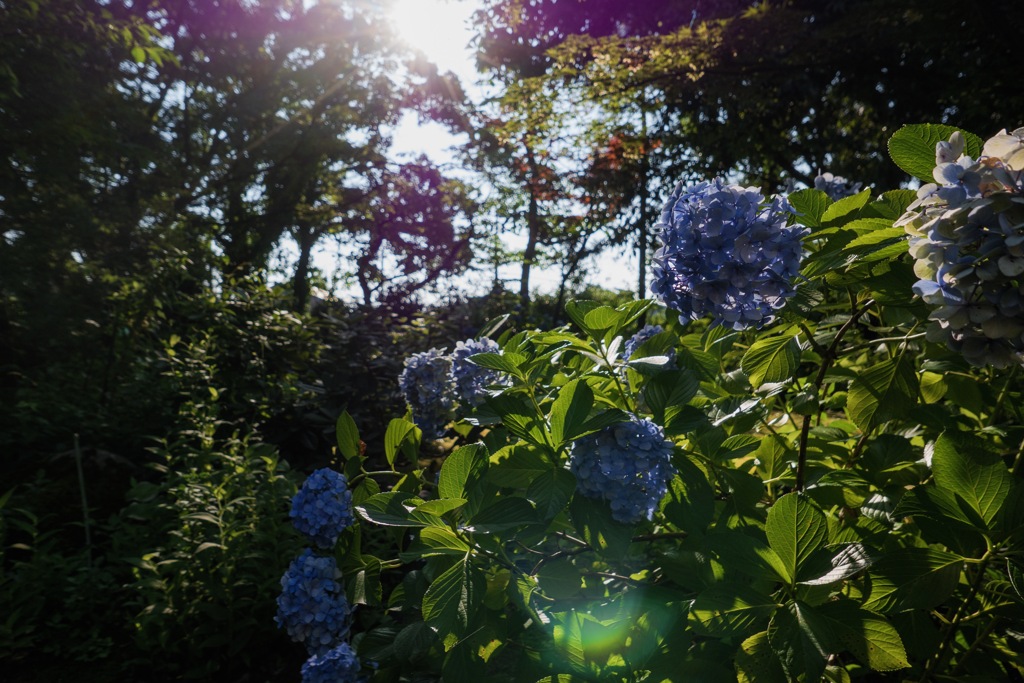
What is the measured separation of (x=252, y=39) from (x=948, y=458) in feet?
40.5

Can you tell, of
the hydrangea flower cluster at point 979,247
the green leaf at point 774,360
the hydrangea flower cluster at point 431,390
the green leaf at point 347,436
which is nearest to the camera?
the hydrangea flower cluster at point 979,247

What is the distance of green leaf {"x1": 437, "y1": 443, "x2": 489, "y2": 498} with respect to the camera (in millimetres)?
1047

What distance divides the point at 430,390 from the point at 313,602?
830 millimetres

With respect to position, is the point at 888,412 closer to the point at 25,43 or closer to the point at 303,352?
the point at 303,352

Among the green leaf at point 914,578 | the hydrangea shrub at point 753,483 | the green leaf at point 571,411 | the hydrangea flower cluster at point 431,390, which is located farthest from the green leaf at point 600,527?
the hydrangea flower cluster at point 431,390

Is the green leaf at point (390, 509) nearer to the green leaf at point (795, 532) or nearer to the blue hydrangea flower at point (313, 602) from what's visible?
the green leaf at point (795, 532)

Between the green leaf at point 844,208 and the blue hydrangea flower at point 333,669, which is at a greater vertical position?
the green leaf at point 844,208

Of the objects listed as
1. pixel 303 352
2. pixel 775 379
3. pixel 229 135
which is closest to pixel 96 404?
pixel 303 352

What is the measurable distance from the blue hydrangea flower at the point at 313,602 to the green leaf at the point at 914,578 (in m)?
1.24

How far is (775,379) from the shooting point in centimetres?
131

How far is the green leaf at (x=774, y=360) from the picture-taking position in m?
1.30

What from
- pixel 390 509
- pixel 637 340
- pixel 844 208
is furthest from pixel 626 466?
pixel 637 340

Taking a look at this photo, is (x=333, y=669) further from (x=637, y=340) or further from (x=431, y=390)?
(x=637, y=340)

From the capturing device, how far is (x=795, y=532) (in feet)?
2.95
